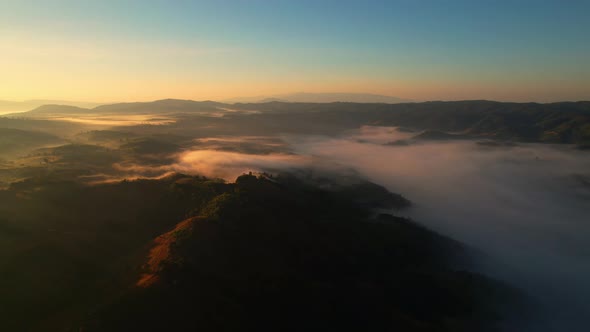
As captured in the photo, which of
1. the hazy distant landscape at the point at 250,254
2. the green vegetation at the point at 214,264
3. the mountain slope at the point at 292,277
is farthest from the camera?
the hazy distant landscape at the point at 250,254

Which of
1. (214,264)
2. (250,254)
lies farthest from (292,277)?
(214,264)

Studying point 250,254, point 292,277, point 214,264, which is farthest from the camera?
point 250,254

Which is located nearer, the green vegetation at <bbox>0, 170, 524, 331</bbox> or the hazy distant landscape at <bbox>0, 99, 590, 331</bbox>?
the green vegetation at <bbox>0, 170, 524, 331</bbox>

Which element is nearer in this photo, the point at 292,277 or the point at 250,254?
the point at 292,277

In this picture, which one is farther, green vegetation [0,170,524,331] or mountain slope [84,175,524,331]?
mountain slope [84,175,524,331]

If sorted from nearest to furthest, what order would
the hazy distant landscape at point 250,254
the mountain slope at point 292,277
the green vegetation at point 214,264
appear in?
the green vegetation at point 214,264 → the mountain slope at point 292,277 → the hazy distant landscape at point 250,254

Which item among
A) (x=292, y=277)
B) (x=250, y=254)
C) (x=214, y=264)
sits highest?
(x=214, y=264)

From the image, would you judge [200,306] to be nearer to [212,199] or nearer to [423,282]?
[212,199]

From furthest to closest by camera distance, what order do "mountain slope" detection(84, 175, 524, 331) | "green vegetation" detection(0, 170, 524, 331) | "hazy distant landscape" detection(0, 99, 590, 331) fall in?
"hazy distant landscape" detection(0, 99, 590, 331), "mountain slope" detection(84, 175, 524, 331), "green vegetation" detection(0, 170, 524, 331)

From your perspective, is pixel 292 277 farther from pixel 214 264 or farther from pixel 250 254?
pixel 214 264

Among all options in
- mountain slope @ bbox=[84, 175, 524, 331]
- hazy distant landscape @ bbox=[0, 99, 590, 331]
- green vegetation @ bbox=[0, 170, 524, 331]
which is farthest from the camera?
hazy distant landscape @ bbox=[0, 99, 590, 331]

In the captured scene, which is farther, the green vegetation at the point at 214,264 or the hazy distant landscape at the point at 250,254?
the hazy distant landscape at the point at 250,254
